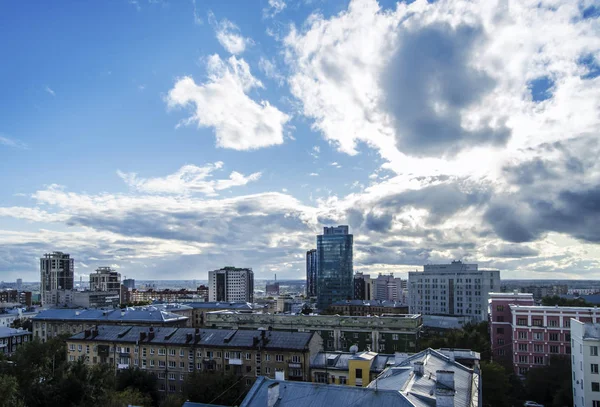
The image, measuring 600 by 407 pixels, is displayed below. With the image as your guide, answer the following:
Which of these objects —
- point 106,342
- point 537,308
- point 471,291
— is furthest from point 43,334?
point 471,291

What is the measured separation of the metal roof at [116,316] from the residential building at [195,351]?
1716cm

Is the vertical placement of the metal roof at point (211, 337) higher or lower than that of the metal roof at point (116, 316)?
higher

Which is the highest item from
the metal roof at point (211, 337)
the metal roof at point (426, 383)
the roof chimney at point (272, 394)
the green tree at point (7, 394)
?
the roof chimney at point (272, 394)

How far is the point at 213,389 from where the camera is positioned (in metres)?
49.2

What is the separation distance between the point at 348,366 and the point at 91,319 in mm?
61371

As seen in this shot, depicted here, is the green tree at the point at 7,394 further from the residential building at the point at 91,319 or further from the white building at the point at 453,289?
the white building at the point at 453,289

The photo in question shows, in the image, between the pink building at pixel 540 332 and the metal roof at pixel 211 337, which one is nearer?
the metal roof at pixel 211 337

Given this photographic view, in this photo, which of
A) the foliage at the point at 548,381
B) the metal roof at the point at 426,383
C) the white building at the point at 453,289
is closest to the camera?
the metal roof at the point at 426,383

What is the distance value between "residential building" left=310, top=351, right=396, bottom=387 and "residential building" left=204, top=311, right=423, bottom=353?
61.9ft

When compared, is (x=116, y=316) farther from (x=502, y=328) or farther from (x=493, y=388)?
(x=493, y=388)

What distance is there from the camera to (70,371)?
4756 cm

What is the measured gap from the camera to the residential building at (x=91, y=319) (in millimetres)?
88562

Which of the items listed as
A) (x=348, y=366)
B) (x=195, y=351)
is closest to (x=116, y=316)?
(x=195, y=351)

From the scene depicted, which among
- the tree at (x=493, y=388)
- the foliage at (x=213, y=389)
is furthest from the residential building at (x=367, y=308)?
the tree at (x=493, y=388)
